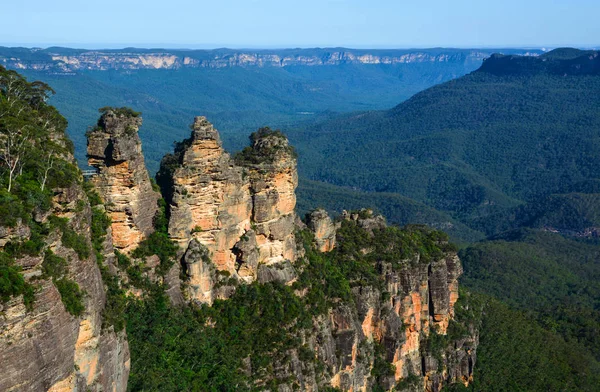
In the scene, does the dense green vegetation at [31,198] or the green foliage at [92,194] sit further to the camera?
the green foliage at [92,194]

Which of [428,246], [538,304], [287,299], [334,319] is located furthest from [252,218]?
[538,304]

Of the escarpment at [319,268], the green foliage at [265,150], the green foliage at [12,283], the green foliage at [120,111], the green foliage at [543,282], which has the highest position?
the green foliage at [120,111]

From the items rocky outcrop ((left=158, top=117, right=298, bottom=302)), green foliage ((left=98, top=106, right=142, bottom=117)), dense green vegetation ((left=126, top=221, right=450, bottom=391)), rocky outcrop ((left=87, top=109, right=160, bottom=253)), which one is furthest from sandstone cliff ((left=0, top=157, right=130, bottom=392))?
rocky outcrop ((left=158, top=117, right=298, bottom=302))

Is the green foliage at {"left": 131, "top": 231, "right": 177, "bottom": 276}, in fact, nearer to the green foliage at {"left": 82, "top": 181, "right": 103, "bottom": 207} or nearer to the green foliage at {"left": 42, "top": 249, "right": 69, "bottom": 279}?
the green foliage at {"left": 82, "top": 181, "right": 103, "bottom": 207}

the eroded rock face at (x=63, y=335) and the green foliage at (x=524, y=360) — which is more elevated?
the eroded rock face at (x=63, y=335)

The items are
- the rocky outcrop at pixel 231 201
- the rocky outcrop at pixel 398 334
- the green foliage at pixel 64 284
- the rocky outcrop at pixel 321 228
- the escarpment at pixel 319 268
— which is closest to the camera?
the green foliage at pixel 64 284

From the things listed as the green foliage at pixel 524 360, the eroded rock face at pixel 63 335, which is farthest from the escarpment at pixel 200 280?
the green foliage at pixel 524 360

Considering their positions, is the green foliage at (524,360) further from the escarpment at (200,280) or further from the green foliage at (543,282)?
the green foliage at (543,282)
